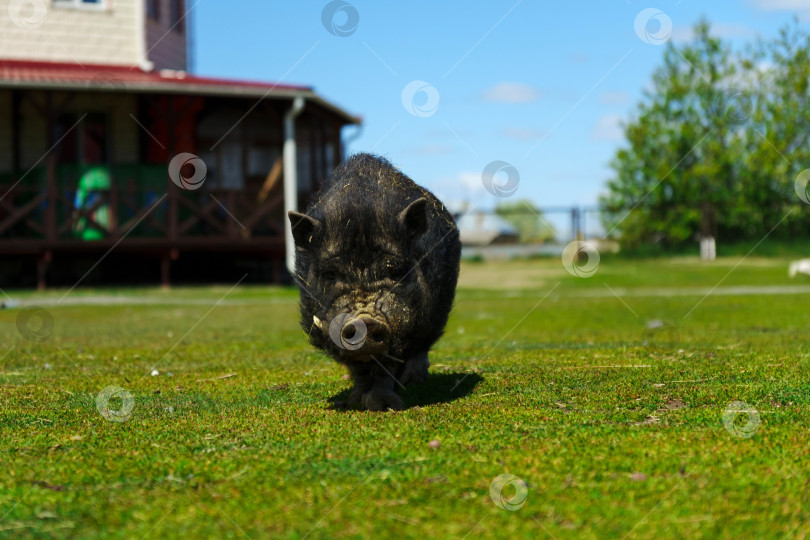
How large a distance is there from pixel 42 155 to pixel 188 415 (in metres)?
18.7

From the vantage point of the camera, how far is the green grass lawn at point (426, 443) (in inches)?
130

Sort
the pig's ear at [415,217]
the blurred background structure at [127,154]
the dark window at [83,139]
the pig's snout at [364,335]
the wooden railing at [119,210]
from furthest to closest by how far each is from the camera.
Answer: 1. the dark window at [83,139]
2. the blurred background structure at [127,154]
3. the wooden railing at [119,210]
4. the pig's ear at [415,217]
5. the pig's snout at [364,335]

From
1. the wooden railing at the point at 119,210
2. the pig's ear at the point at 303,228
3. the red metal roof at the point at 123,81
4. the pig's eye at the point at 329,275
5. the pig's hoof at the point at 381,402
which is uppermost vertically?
the red metal roof at the point at 123,81

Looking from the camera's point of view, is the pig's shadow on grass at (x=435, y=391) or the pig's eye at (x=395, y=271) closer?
the pig's eye at (x=395, y=271)

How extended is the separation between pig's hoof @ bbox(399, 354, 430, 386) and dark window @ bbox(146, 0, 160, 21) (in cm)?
1993

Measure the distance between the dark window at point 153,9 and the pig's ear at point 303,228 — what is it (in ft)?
67.1

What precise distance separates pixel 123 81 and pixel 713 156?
25.8 m

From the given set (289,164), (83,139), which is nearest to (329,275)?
(289,164)

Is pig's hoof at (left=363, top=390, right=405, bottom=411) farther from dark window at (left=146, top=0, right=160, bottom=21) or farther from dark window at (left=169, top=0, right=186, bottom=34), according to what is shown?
dark window at (left=169, top=0, right=186, bottom=34)

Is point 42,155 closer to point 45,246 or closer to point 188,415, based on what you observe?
point 45,246

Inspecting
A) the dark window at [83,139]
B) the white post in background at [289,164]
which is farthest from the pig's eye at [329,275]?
the dark window at [83,139]

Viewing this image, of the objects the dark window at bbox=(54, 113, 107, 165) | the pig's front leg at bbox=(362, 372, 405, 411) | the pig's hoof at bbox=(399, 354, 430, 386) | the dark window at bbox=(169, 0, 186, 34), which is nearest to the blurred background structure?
the dark window at bbox=(54, 113, 107, 165)

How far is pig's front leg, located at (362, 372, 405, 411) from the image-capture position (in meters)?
5.49

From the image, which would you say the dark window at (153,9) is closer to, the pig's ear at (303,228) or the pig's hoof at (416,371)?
the pig's hoof at (416,371)
